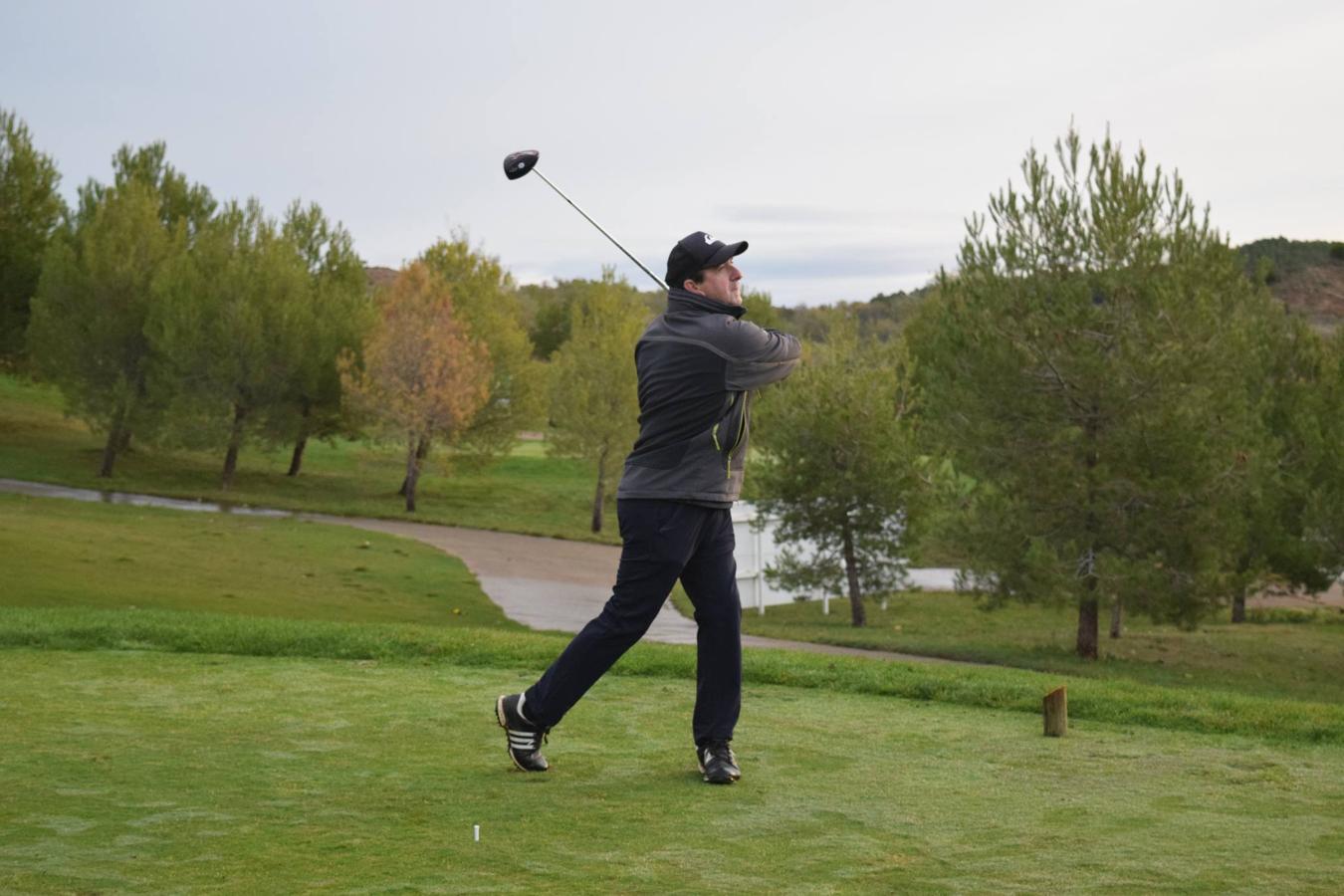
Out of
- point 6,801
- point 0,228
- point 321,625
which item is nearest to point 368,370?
point 0,228

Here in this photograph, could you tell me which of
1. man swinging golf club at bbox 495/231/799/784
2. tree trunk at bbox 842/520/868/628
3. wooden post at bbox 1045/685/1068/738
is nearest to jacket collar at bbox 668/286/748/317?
man swinging golf club at bbox 495/231/799/784

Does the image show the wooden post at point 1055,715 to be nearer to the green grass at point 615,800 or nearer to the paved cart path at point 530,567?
the green grass at point 615,800

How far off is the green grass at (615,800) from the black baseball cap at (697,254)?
6.90ft

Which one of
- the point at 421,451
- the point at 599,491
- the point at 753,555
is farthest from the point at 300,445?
the point at 753,555

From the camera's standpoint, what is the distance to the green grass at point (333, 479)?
1875 inches

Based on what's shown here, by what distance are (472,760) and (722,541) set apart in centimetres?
140

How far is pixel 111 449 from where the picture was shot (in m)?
50.2

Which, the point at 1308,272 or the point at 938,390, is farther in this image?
the point at 1308,272

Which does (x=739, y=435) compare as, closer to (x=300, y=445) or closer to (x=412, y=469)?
(x=412, y=469)

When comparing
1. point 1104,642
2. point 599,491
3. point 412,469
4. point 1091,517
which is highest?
point 412,469

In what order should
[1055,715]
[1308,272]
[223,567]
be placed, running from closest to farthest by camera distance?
[1055,715]
[223,567]
[1308,272]

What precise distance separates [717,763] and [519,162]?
3.73 m

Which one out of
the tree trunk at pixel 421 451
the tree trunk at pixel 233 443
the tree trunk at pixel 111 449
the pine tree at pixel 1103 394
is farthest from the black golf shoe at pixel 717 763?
the tree trunk at pixel 111 449

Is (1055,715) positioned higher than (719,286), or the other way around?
(719,286)
